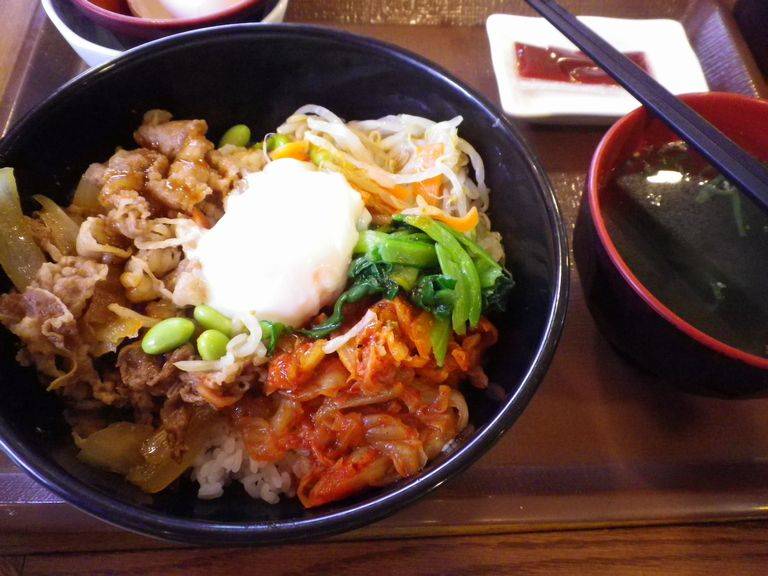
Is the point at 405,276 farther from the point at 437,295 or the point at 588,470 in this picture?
the point at 588,470

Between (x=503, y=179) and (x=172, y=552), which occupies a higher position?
(x=503, y=179)

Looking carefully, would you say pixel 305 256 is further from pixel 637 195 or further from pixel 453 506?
pixel 637 195

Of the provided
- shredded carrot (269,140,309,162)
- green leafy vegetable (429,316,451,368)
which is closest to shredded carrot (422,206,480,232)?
green leafy vegetable (429,316,451,368)

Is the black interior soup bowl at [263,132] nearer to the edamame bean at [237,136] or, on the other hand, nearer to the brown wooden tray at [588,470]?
the edamame bean at [237,136]

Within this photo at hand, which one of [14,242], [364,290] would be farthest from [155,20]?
[364,290]

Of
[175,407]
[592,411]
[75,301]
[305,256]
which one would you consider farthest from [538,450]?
[75,301]

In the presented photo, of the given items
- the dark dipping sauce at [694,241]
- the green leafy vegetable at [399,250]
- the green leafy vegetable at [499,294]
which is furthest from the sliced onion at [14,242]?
the dark dipping sauce at [694,241]
